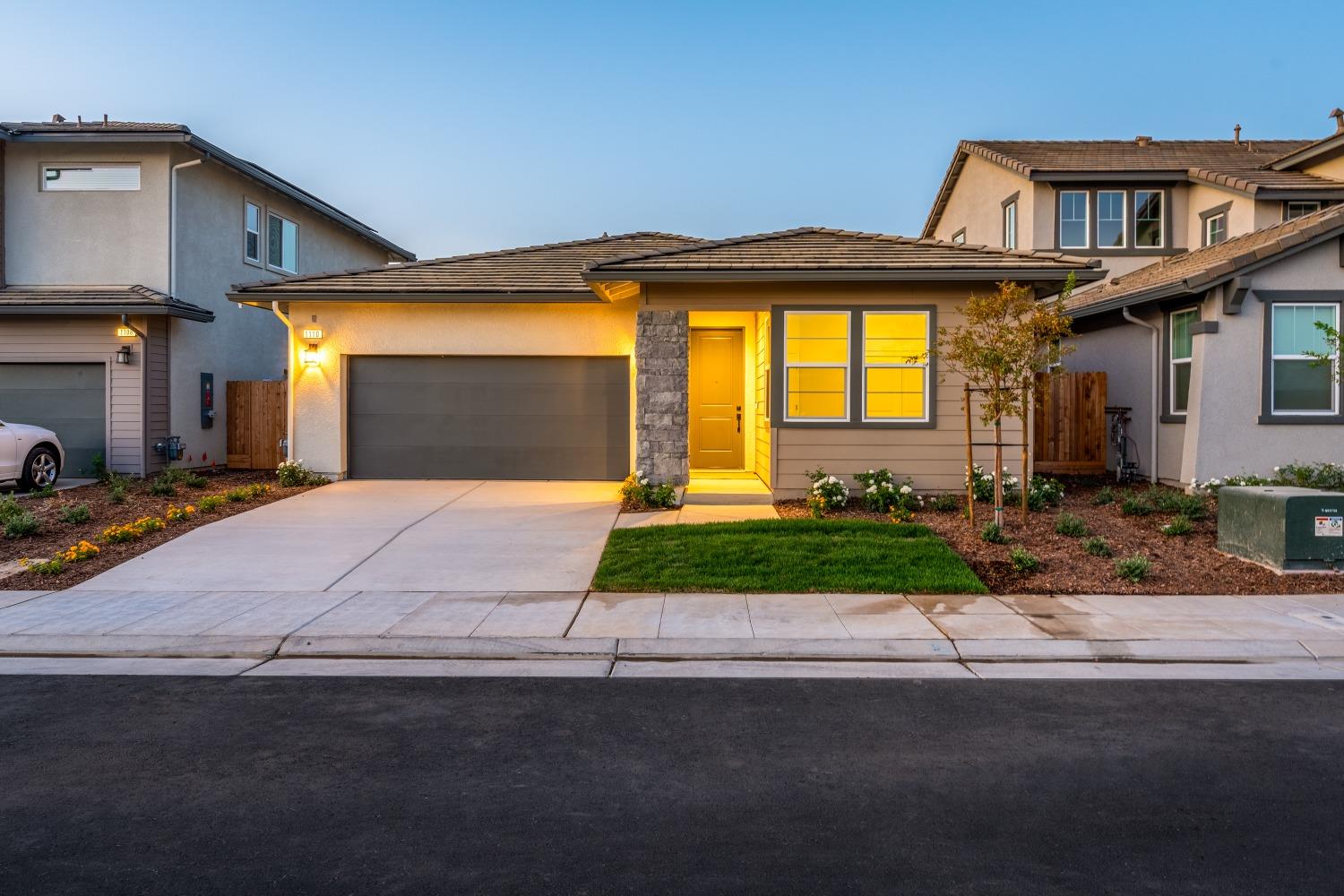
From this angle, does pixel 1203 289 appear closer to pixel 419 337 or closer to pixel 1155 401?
pixel 1155 401

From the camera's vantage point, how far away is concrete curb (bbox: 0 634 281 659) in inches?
257

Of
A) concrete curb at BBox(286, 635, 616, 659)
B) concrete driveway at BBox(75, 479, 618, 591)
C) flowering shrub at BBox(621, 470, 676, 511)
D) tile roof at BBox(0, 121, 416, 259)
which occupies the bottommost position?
concrete curb at BBox(286, 635, 616, 659)

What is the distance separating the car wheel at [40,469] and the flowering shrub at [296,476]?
3.98m

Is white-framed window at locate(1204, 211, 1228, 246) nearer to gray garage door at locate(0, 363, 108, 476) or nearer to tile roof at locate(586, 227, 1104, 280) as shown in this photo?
tile roof at locate(586, 227, 1104, 280)

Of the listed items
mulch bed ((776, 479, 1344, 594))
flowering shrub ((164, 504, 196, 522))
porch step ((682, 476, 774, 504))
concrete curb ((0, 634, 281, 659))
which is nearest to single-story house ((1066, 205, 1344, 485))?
mulch bed ((776, 479, 1344, 594))

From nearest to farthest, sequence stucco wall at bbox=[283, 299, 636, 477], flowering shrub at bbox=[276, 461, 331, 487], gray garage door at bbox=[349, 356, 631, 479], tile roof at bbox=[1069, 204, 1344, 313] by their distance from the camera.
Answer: tile roof at bbox=[1069, 204, 1344, 313] → flowering shrub at bbox=[276, 461, 331, 487] → stucco wall at bbox=[283, 299, 636, 477] → gray garage door at bbox=[349, 356, 631, 479]

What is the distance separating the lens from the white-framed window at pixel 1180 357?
1365 centimetres

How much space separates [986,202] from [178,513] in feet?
71.0

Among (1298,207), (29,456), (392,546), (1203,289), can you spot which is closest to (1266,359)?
(1203,289)

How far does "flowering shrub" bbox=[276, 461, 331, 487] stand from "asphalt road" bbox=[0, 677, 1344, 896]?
8.94 metres

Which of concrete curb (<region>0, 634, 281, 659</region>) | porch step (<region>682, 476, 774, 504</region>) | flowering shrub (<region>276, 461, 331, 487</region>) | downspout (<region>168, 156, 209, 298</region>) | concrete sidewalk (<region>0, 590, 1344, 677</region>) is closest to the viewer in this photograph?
concrete sidewalk (<region>0, 590, 1344, 677</region>)

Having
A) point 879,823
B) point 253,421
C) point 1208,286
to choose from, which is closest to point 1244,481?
point 1208,286

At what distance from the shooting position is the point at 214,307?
1831 cm

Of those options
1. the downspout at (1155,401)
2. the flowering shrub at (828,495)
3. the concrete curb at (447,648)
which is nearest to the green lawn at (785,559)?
the flowering shrub at (828,495)
